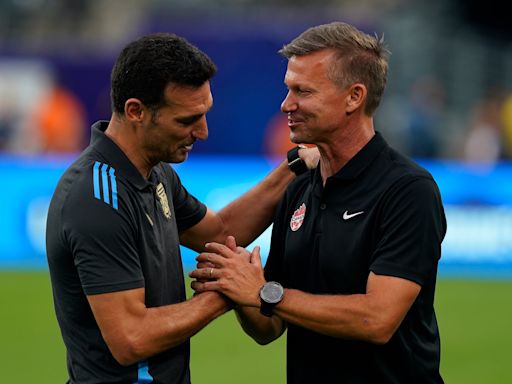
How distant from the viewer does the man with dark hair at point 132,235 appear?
4.49 meters

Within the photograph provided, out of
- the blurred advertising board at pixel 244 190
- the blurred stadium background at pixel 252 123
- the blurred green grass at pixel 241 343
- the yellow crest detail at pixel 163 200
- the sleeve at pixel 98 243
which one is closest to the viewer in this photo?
the sleeve at pixel 98 243

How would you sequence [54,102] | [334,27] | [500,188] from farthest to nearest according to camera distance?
[54,102] → [500,188] → [334,27]

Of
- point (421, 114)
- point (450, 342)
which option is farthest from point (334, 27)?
point (421, 114)

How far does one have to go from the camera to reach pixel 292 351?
4.94 metres

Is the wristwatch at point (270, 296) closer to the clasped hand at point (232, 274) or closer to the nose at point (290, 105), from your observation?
the clasped hand at point (232, 274)

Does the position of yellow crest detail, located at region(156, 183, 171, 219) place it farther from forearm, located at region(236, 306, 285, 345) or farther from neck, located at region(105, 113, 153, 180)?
forearm, located at region(236, 306, 285, 345)

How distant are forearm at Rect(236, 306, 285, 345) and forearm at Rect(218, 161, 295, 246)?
658 millimetres

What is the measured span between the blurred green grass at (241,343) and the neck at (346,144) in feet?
15.2

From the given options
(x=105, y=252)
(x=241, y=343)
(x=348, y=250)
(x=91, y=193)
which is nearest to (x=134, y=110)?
(x=91, y=193)

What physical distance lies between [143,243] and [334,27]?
1357 millimetres

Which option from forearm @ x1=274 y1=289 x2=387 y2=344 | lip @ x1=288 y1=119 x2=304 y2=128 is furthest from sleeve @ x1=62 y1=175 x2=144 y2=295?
lip @ x1=288 y1=119 x2=304 y2=128

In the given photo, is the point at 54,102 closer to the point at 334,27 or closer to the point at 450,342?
the point at 450,342

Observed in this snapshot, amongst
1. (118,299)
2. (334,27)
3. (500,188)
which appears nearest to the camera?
(118,299)

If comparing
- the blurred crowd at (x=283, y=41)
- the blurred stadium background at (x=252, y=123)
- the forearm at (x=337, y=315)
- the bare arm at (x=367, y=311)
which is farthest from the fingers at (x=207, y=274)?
the blurred crowd at (x=283, y=41)
